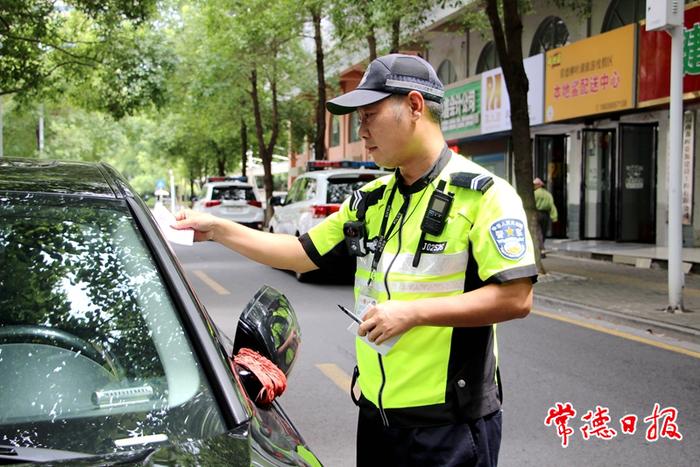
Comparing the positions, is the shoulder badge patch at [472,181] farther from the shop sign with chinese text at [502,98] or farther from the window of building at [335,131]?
the window of building at [335,131]

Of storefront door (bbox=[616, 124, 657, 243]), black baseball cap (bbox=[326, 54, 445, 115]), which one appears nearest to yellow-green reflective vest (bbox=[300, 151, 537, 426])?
black baseball cap (bbox=[326, 54, 445, 115])

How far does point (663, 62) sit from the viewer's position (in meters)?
14.6

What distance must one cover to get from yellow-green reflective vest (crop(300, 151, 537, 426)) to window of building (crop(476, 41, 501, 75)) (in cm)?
2108

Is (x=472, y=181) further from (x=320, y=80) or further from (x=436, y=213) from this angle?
(x=320, y=80)

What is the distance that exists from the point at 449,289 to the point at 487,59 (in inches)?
872

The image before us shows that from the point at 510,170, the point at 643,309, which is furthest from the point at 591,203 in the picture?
the point at 643,309

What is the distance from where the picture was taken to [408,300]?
2104 millimetres

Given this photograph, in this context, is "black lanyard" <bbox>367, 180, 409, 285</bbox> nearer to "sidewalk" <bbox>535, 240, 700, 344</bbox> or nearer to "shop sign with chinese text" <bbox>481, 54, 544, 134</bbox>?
"sidewalk" <bbox>535, 240, 700, 344</bbox>

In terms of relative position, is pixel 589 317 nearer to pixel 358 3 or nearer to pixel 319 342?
pixel 319 342

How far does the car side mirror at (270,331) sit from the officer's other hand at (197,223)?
33 centimetres

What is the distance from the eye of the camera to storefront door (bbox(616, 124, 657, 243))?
57.4 ft

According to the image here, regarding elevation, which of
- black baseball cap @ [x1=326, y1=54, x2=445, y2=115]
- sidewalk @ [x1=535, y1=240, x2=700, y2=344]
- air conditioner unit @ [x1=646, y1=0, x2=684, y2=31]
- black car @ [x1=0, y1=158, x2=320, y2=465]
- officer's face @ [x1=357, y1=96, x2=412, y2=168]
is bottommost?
sidewalk @ [x1=535, y1=240, x2=700, y2=344]

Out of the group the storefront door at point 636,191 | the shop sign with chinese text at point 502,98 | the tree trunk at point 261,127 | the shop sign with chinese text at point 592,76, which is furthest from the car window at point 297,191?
the tree trunk at point 261,127

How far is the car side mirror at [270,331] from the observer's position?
7.52ft
